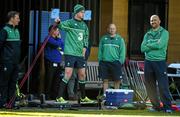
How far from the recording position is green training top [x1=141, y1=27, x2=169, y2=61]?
49.2 ft

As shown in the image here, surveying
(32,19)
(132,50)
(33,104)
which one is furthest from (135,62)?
(33,104)

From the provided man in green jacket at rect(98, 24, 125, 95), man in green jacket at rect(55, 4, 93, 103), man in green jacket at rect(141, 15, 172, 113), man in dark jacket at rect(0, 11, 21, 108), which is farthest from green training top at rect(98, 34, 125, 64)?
man in dark jacket at rect(0, 11, 21, 108)

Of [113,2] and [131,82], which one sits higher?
[113,2]

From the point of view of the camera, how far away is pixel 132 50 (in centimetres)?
2075

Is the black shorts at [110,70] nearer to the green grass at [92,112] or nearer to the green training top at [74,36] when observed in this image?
the green training top at [74,36]

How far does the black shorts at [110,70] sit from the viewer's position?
16.8 m

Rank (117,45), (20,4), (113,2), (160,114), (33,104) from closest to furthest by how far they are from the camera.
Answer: (160,114), (33,104), (117,45), (20,4), (113,2)

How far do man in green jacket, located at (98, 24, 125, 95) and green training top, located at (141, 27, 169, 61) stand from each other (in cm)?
Result: 176

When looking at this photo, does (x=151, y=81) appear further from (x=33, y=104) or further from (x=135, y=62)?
(x=135, y=62)

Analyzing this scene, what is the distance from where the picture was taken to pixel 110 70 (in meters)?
16.9

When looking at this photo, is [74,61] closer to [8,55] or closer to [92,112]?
[92,112]

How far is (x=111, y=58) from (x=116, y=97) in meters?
1.12

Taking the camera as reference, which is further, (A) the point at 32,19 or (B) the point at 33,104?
(A) the point at 32,19

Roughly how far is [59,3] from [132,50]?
293cm
